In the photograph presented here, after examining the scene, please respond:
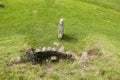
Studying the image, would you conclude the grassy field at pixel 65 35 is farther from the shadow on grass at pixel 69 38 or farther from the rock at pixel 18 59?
the rock at pixel 18 59

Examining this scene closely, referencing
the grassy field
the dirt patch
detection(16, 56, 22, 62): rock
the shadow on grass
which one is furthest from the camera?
the shadow on grass

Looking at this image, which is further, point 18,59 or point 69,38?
point 69,38

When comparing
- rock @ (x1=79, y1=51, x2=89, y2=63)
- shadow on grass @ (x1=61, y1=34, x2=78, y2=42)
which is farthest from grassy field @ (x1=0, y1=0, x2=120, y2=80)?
rock @ (x1=79, y1=51, x2=89, y2=63)

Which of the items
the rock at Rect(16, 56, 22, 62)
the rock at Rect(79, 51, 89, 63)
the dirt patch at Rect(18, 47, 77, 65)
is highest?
the rock at Rect(16, 56, 22, 62)

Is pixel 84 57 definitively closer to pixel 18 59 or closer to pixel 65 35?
pixel 65 35

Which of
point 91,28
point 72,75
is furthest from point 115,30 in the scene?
point 72,75

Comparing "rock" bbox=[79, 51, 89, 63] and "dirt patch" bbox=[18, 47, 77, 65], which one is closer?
"rock" bbox=[79, 51, 89, 63]

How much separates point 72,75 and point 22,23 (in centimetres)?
1805

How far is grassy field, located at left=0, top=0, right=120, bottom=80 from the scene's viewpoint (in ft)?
83.6

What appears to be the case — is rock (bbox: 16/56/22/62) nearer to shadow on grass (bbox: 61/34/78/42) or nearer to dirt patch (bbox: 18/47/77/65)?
dirt patch (bbox: 18/47/77/65)

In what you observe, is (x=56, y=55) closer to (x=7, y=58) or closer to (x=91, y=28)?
(x=7, y=58)

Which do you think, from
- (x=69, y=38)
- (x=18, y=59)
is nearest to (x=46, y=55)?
(x=18, y=59)

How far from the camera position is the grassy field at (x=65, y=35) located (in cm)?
2547

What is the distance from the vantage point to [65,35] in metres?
36.7
